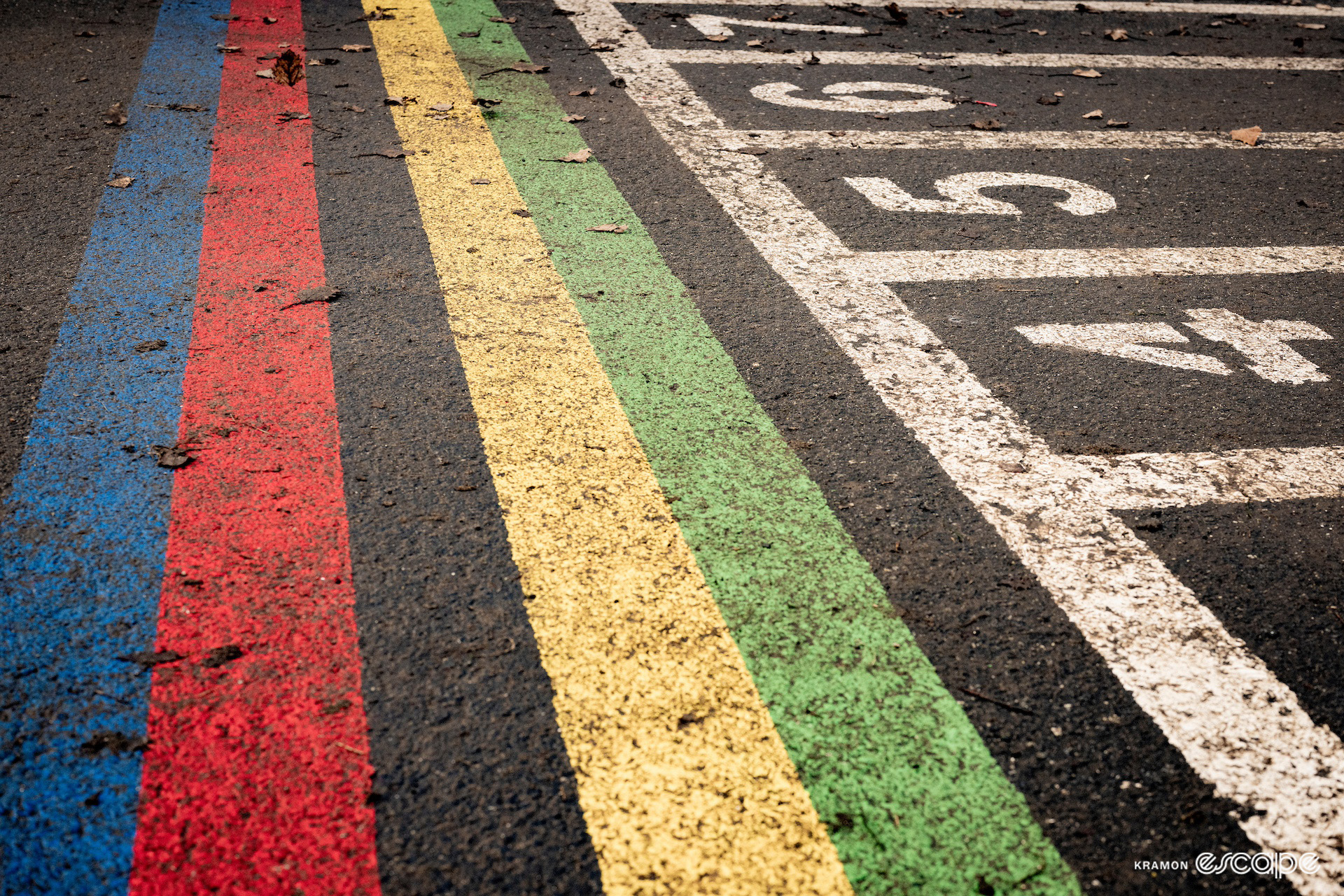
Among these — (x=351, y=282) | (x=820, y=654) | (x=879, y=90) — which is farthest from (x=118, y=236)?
(x=879, y=90)

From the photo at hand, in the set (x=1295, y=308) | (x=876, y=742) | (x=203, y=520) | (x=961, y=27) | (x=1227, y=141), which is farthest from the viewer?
(x=961, y=27)

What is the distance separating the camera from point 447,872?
1.62 metres

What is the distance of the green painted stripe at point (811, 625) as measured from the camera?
1.72 meters

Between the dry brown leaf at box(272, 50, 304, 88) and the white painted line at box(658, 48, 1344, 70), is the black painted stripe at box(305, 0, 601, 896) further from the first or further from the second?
the white painted line at box(658, 48, 1344, 70)

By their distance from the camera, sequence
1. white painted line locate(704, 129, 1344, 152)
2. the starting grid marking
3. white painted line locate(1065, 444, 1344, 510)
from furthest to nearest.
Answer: white painted line locate(704, 129, 1344, 152) → white painted line locate(1065, 444, 1344, 510) → the starting grid marking

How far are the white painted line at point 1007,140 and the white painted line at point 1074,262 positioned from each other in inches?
50.4

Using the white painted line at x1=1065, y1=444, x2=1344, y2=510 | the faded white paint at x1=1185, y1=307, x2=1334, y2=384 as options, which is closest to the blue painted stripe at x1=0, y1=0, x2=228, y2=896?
the white painted line at x1=1065, y1=444, x2=1344, y2=510

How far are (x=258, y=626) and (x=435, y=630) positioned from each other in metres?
0.39

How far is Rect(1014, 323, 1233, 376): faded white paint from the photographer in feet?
10.6

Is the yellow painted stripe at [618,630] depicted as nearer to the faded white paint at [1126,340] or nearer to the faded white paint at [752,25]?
the faded white paint at [1126,340]

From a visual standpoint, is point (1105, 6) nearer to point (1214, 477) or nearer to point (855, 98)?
point (855, 98)

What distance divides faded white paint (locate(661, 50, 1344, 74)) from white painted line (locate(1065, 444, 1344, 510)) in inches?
171

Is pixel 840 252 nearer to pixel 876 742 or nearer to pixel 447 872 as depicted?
pixel 876 742

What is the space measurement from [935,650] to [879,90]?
4659 millimetres
